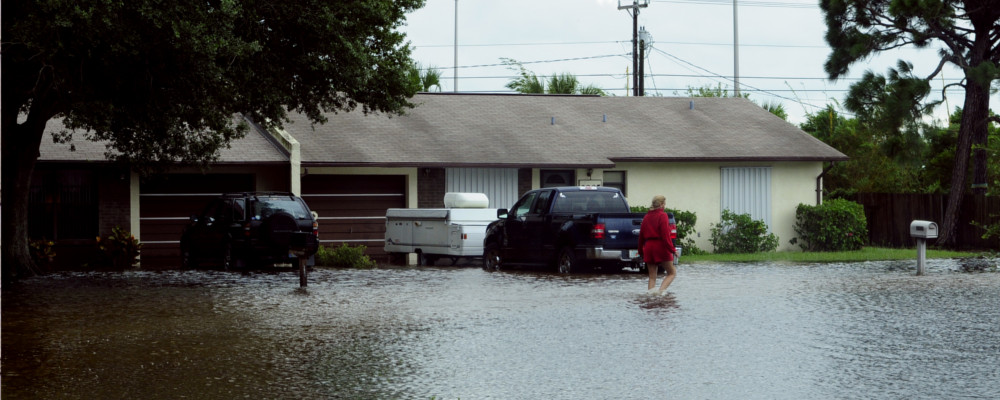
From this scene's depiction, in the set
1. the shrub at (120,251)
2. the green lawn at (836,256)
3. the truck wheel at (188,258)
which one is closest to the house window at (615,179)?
the green lawn at (836,256)

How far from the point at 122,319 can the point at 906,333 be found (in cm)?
933

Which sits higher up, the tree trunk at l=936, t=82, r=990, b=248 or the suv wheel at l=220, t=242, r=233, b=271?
the tree trunk at l=936, t=82, r=990, b=248

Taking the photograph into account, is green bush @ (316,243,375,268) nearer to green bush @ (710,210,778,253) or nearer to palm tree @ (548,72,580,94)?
green bush @ (710,210,778,253)

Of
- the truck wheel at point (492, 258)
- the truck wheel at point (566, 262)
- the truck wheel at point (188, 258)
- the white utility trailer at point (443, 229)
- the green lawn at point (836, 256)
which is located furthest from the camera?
the green lawn at point (836, 256)

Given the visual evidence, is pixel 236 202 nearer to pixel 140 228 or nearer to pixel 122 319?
pixel 140 228

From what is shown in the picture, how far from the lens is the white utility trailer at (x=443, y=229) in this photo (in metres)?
25.6

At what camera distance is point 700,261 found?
90.1ft

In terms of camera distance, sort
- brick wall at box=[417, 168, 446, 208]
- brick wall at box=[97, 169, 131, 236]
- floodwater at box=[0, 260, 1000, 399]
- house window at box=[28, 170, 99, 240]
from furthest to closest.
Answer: brick wall at box=[417, 168, 446, 208] → brick wall at box=[97, 169, 131, 236] → house window at box=[28, 170, 99, 240] → floodwater at box=[0, 260, 1000, 399]

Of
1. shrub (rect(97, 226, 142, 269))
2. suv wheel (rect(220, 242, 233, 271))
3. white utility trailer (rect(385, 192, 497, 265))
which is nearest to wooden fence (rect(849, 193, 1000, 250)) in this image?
white utility trailer (rect(385, 192, 497, 265))

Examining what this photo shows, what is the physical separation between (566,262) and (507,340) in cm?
1045

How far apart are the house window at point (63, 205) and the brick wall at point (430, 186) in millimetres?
8509

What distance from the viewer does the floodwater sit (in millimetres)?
8617

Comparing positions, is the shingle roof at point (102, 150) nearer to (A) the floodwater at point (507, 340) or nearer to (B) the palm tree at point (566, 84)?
(A) the floodwater at point (507, 340)

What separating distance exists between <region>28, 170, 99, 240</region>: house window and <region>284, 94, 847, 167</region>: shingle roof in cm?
559
